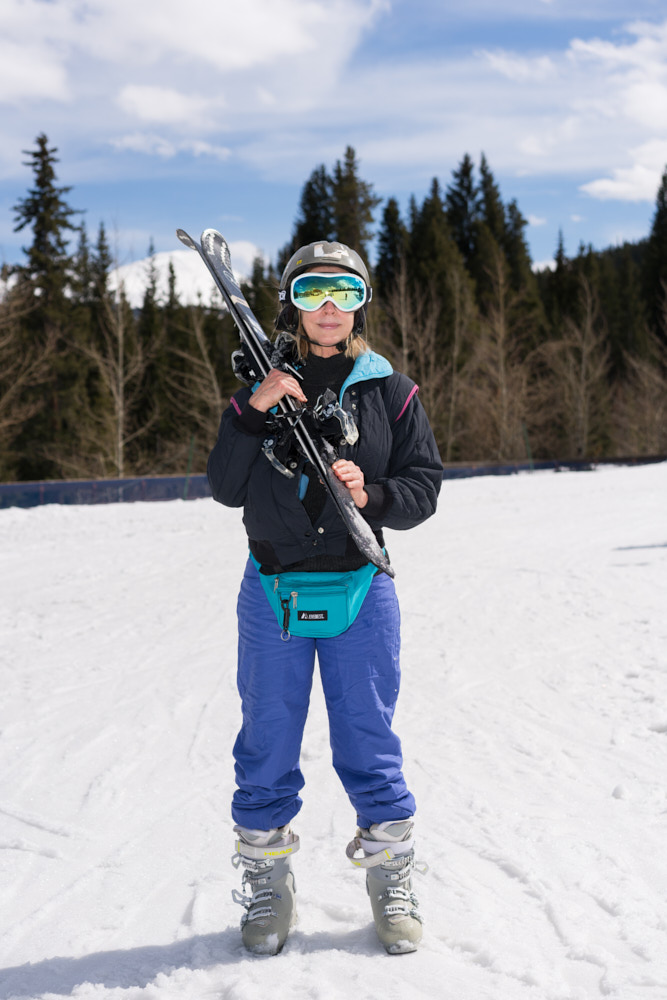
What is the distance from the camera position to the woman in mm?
2389

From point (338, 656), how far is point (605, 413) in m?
44.2

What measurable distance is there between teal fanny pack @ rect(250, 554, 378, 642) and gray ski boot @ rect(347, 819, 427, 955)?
0.63m

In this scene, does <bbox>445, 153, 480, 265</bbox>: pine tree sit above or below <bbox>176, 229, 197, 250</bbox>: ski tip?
above

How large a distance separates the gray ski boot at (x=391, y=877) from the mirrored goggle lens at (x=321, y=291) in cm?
158

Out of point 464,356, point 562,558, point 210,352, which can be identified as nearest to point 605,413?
point 464,356

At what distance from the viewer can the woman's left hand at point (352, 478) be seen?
2309 millimetres

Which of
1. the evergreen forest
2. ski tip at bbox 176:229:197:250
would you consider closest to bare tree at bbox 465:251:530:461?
the evergreen forest

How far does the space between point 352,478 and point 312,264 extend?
700 millimetres

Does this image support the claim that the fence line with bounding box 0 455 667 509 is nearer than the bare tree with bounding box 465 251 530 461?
Yes

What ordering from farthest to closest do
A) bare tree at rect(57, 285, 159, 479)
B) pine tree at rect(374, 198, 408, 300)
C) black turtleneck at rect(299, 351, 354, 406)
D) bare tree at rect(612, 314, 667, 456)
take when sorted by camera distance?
pine tree at rect(374, 198, 408, 300), bare tree at rect(612, 314, 667, 456), bare tree at rect(57, 285, 159, 479), black turtleneck at rect(299, 351, 354, 406)

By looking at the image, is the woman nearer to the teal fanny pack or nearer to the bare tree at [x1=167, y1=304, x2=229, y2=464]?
the teal fanny pack

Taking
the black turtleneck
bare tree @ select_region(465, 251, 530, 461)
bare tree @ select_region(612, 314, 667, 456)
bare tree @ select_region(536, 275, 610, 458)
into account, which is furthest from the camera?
bare tree @ select_region(536, 275, 610, 458)

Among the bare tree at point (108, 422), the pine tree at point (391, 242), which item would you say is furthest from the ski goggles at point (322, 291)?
the pine tree at point (391, 242)

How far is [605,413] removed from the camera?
43812 millimetres
